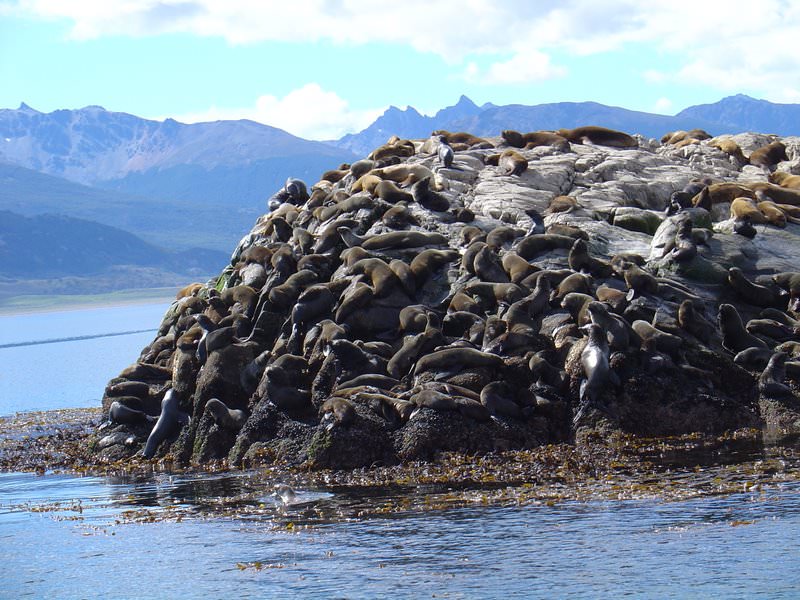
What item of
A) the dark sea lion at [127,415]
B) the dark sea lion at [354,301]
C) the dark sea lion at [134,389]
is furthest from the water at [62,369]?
the dark sea lion at [354,301]

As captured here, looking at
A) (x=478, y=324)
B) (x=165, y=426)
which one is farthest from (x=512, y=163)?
(x=165, y=426)

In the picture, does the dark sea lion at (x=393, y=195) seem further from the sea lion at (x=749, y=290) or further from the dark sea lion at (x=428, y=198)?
the sea lion at (x=749, y=290)

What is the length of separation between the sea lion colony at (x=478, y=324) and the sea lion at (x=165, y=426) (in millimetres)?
46

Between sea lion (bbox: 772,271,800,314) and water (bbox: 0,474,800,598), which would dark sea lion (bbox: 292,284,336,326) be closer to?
water (bbox: 0,474,800,598)

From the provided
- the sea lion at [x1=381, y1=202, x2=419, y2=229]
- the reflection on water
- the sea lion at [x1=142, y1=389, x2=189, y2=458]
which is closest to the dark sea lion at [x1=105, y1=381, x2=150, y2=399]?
the sea lion at [x1=142, y1=389, x2=189, y2=458]

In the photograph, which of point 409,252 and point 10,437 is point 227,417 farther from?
point 10,437

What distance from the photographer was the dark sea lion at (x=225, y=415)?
18859 mm

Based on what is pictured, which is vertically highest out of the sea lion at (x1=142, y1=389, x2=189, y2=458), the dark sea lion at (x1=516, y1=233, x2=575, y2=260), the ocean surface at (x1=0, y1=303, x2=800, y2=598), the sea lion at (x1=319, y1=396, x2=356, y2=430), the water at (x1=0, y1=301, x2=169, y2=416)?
the dark sea lion at (x1=516, y1=233, x2=575, y2=260)

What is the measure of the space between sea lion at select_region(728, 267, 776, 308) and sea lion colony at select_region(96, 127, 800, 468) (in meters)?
0.03

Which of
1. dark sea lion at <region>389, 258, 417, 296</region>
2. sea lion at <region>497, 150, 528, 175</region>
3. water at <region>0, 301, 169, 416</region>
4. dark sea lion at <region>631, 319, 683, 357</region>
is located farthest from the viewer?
water at <region>0, 301, 169, 416</region>

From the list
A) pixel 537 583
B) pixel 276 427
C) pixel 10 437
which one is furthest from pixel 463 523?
pixel 10 437

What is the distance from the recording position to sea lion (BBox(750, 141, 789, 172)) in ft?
97.7

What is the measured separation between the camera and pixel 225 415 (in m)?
19.0

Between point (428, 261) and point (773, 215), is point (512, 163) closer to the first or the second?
point (773, 215)
